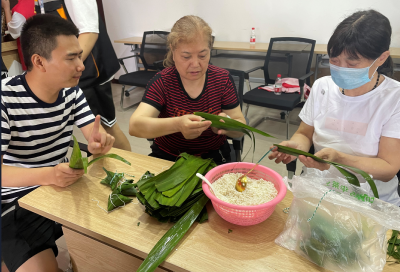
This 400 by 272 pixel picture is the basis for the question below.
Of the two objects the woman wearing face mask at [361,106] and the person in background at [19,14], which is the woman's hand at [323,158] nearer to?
the woman wearing face mask at [361,106]

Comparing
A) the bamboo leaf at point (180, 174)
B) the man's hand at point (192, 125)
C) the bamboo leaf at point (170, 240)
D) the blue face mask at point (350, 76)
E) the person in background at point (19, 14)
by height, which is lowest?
the bamboo leaf at point (170, 240)

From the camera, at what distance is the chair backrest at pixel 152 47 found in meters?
4.32

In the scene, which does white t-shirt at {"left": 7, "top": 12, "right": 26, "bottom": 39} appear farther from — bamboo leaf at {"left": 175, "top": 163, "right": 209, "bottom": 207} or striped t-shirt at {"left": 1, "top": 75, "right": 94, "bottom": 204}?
bamboo leaf at {"left": 175, "top": 163, "right": 209, "bottom": 207}

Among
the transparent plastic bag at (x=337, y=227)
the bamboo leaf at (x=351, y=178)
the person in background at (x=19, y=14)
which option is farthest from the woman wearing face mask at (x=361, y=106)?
the person in background at (x=19, y=14)

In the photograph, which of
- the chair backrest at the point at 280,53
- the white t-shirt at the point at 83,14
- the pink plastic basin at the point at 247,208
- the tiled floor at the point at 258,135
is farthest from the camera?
the chair backrest at the point at 280,53

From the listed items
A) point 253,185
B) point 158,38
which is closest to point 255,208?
point 253,185

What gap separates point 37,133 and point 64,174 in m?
0.40

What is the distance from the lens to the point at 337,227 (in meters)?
0.82

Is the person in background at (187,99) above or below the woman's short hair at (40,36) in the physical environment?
below

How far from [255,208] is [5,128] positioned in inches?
46.7

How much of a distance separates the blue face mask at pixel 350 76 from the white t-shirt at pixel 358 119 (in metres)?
0.10

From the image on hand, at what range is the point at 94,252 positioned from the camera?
1121mm

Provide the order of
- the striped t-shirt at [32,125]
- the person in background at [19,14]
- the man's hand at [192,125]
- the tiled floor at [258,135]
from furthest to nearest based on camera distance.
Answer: the tiled floor at [258,135]
the person in background at [19,14]
the striped t-shirt at [32,125]
the man's hand at [192,125]

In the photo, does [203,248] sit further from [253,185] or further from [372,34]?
[372,34]
